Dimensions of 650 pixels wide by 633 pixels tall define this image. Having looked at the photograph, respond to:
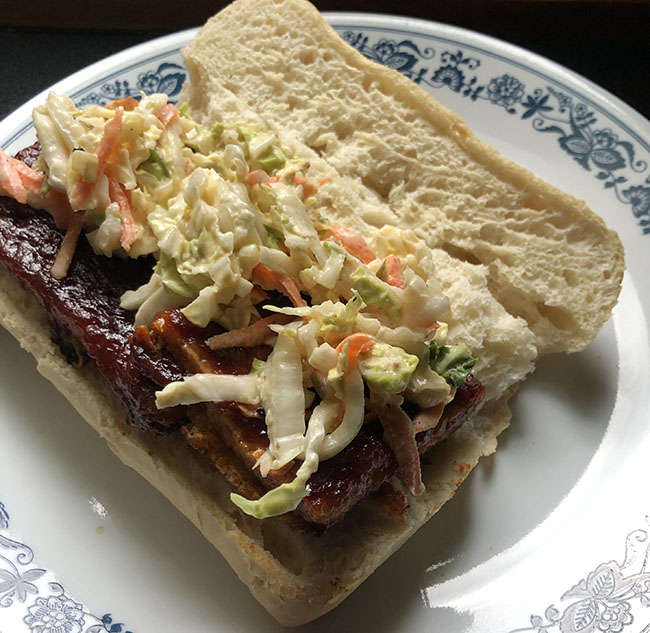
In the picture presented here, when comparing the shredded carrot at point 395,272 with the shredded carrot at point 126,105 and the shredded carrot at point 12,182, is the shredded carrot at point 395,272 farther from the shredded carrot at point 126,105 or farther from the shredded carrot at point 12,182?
the shredded carrot at point 12,182

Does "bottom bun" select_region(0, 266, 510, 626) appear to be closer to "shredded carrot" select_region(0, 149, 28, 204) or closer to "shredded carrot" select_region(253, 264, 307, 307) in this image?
"shredded carrot" select_region(0, 149, 28, 204)

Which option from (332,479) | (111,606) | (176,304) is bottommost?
(111,606)

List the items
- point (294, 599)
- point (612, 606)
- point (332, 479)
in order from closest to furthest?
point (332, 479) → point (294, 599) → point (612, 606)

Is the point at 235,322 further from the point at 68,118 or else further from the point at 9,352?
the point at 9,352

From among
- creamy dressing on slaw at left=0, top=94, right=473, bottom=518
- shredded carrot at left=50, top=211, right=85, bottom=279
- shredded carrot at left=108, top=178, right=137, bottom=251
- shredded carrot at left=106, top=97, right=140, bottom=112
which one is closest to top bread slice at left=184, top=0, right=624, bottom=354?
creamy dressing on slaw at left=0, top=94, right=473, bottom=518

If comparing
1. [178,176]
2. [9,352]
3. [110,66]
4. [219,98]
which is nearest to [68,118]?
[178,176]

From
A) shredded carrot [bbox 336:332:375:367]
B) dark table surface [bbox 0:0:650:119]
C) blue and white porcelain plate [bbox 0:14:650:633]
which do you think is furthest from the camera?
dark table surface [bbox 0:0:650:119]
